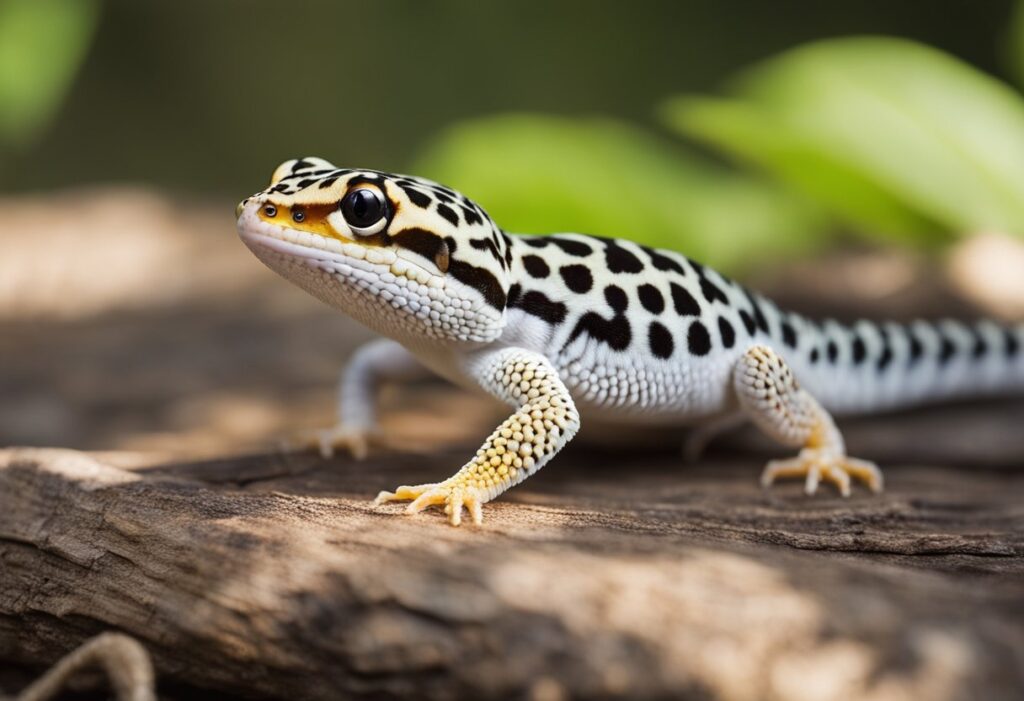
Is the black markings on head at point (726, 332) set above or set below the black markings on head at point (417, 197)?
below

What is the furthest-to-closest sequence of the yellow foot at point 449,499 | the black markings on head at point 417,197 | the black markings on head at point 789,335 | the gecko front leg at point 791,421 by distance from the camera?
1. the black markings on head at point 789,335
2. the gecko front leg at point 791,421
3. the black markings on head at point 417,197
4. the yellow foot at point 449,499

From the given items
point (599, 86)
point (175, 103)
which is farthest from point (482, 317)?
point (175, 103)

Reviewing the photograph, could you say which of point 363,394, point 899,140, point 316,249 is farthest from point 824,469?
point 899,140

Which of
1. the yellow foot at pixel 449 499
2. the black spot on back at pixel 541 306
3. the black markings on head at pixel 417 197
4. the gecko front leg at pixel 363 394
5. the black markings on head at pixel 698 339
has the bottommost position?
the yellow foot at pixel 449 499

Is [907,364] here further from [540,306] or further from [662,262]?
[540,306]

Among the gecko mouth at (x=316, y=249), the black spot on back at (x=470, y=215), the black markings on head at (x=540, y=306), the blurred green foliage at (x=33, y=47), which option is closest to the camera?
the gecko mouth at (x=316, y=249)

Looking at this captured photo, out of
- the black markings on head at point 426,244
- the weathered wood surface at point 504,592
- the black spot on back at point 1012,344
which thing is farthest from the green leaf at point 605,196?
the weathered wood surface at point 504,592

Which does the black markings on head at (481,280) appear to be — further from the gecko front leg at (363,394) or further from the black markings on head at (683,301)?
Result: the gecko front leg at (363,394)
